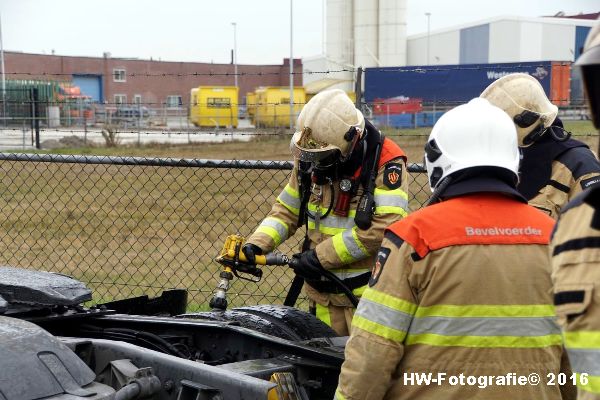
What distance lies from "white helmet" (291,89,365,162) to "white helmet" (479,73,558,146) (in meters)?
0.71

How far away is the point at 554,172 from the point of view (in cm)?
404

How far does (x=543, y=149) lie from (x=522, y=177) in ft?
0.54

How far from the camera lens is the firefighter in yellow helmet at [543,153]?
398 centimetres

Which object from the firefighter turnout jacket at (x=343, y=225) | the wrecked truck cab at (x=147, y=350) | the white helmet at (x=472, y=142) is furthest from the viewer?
the firefighter turnout jacket at (x=343, y=225)

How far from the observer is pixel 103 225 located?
10711mm

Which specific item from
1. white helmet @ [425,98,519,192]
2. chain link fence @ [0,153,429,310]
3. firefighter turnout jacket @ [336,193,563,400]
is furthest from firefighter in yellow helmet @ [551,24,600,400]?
chain link fence @ [0,153,429,310]

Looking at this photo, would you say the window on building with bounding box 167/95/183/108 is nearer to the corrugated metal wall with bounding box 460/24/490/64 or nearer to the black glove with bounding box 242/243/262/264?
the black glove with bounding box 242/243/262/264

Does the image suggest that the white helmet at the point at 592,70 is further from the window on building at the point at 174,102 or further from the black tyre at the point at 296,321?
the window on building at the point at 174,102

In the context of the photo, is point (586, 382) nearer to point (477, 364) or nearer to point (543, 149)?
point (477, 364)

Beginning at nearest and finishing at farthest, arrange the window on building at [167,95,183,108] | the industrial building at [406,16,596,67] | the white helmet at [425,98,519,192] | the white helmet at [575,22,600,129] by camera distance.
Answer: the white helmet at [575,22,600,129], the white helmet at [425,98,519,192], the window on building at [167,95,183,108], the industrial building at [406,16,596,67]

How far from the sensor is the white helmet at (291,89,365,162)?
14.0ft

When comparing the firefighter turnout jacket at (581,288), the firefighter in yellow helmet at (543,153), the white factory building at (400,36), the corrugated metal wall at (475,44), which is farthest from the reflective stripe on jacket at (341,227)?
→ the corrugated metal wall at (475,44)

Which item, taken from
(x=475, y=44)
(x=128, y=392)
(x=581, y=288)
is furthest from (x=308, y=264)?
(x=475, y=44)

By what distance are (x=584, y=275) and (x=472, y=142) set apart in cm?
89
